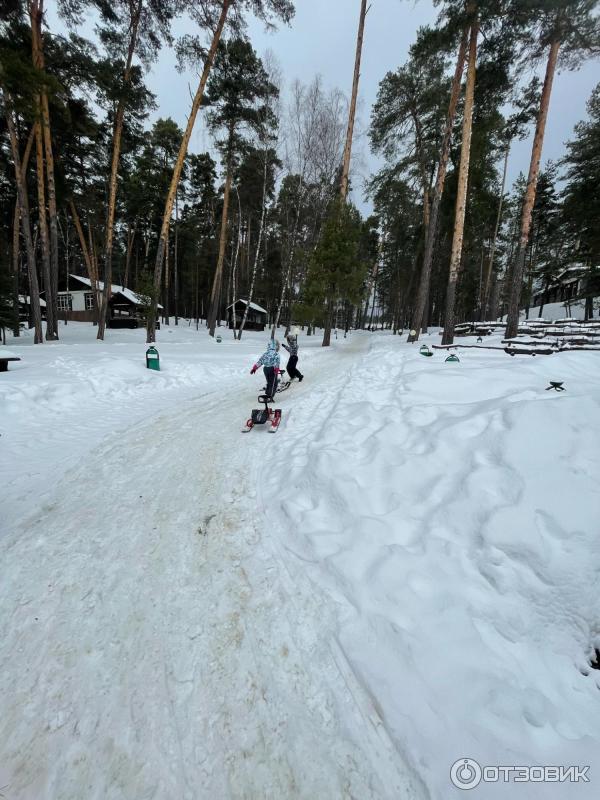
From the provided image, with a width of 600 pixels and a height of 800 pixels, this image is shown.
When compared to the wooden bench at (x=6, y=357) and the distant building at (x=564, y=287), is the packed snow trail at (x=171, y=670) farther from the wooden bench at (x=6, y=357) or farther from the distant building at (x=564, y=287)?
the distant building at (x=564, y=287)

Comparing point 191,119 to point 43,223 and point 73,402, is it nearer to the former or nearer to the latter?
point 43,223

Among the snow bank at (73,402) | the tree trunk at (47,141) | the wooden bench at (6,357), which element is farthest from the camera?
the tree trunk at (47,141)

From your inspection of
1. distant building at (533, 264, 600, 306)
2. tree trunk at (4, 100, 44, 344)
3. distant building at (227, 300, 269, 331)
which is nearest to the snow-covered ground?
tree trunk at (4, 100, 44, 344)

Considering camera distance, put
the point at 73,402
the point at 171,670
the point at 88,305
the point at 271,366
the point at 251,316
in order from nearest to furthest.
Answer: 1. the point at 171,670
2. the point at 73,402
3. the point at 271,366
4. the point at 88,305
5. the point at 251,316

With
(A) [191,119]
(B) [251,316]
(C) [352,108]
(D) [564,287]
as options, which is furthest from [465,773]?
(D) [564,287]

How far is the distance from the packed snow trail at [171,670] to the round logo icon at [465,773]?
19 centimetres

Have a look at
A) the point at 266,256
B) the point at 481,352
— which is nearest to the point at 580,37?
the point at 481,352

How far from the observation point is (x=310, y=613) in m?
2.25

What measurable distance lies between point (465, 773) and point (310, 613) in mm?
1087

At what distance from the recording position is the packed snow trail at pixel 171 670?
1.43 meters

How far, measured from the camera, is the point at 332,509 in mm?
3357

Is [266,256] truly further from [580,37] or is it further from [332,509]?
[332,509]

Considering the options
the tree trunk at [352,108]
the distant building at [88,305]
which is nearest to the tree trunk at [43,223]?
the tree trunk at [352,108]

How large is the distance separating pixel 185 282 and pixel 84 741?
4498 centimetres
